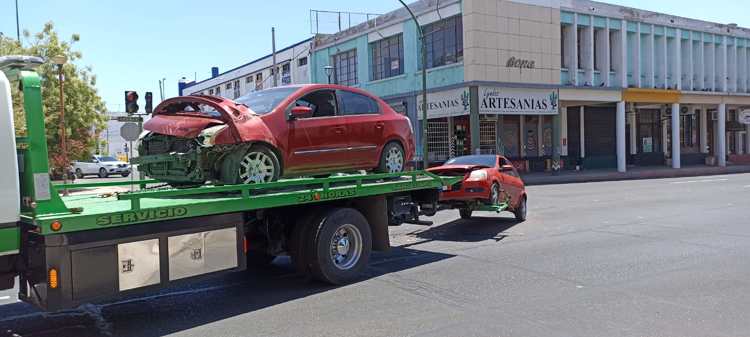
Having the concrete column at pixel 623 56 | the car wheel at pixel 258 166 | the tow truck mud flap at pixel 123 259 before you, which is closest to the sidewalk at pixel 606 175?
the concrete column at pixel 623 56

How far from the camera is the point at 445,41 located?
27734 mm

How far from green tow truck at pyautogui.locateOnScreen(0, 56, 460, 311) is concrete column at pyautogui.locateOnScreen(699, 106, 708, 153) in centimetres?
3983

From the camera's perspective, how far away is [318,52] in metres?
36.2

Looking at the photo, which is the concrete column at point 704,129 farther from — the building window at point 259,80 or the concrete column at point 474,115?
the building window at point 259,80

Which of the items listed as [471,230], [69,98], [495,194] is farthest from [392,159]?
[69,98]

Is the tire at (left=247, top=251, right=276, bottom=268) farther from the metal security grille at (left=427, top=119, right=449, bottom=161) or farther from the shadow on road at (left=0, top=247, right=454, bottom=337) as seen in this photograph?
the metal security grille at (left=427, top=119, right=449, bottom=161)

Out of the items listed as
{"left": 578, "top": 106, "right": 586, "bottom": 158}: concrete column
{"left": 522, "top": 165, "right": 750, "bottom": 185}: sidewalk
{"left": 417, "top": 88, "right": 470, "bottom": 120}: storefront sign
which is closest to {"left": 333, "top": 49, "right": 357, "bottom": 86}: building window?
{"left": 417, "top": 88, "right": 470, "bottom": 120}: storefront sign

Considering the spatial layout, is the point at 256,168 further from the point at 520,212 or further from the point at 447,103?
the point at 447,103

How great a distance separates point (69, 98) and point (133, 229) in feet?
61.0

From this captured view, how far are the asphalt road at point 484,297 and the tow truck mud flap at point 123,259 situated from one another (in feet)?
1.76

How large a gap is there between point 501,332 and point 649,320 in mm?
1460

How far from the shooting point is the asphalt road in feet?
17.3

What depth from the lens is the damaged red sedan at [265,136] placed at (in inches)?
258

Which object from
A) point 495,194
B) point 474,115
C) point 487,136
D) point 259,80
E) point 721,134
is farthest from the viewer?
point 259,80
